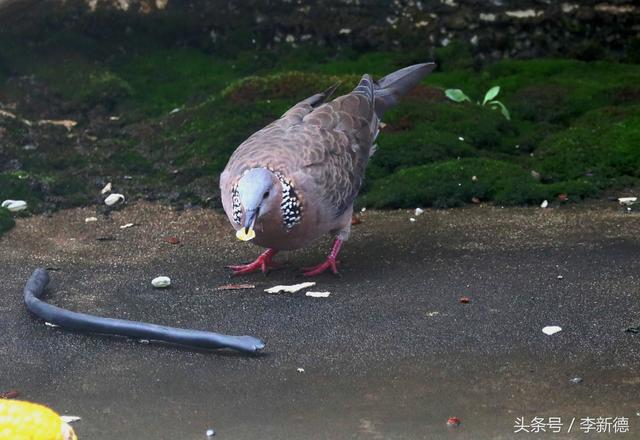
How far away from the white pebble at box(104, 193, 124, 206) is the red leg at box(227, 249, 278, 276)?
59.4 inches

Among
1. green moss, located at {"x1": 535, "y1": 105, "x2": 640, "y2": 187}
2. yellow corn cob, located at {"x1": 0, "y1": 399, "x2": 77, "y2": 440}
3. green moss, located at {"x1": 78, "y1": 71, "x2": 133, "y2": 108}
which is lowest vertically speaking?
green moss, located at {"x1": 535, "y1": 105, "x2": 640, "y2": 187}

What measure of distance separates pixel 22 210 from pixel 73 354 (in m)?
2.33

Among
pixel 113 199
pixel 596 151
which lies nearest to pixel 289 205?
pixel 113 199

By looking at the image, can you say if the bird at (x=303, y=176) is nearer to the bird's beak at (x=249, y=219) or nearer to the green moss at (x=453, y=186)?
the bird's beak at (x=249, y=219)

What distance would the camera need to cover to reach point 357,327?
193 inches

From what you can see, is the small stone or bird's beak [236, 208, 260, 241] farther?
bird's beak [236, 208, 260, 241]

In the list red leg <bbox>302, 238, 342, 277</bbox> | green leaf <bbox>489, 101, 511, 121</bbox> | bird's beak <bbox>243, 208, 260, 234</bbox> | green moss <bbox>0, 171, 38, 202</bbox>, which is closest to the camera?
bird's beak <bbox>243, 208, 260, 234</bbox>

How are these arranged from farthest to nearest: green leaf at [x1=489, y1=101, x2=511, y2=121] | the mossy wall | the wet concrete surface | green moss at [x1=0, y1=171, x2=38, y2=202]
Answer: green leaf at [x1=489, y1=101, x2=511, y2=121] → the mossy wall → green moss at [x1=0, y1=171, x2=38, y2=202] → the wet concrete surface

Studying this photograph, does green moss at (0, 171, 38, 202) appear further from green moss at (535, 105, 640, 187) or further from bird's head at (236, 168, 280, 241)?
green moss at (535, 105, 640, 187)

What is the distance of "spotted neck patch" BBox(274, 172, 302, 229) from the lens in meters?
5.18

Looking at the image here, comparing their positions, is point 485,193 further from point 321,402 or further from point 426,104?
point 321,402

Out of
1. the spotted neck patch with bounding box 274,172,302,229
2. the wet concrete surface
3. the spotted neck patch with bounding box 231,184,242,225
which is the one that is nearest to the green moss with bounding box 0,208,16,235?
the wet concrete surface

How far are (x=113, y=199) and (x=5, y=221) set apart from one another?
2.52 ft

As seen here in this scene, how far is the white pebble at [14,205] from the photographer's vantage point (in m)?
6.78
